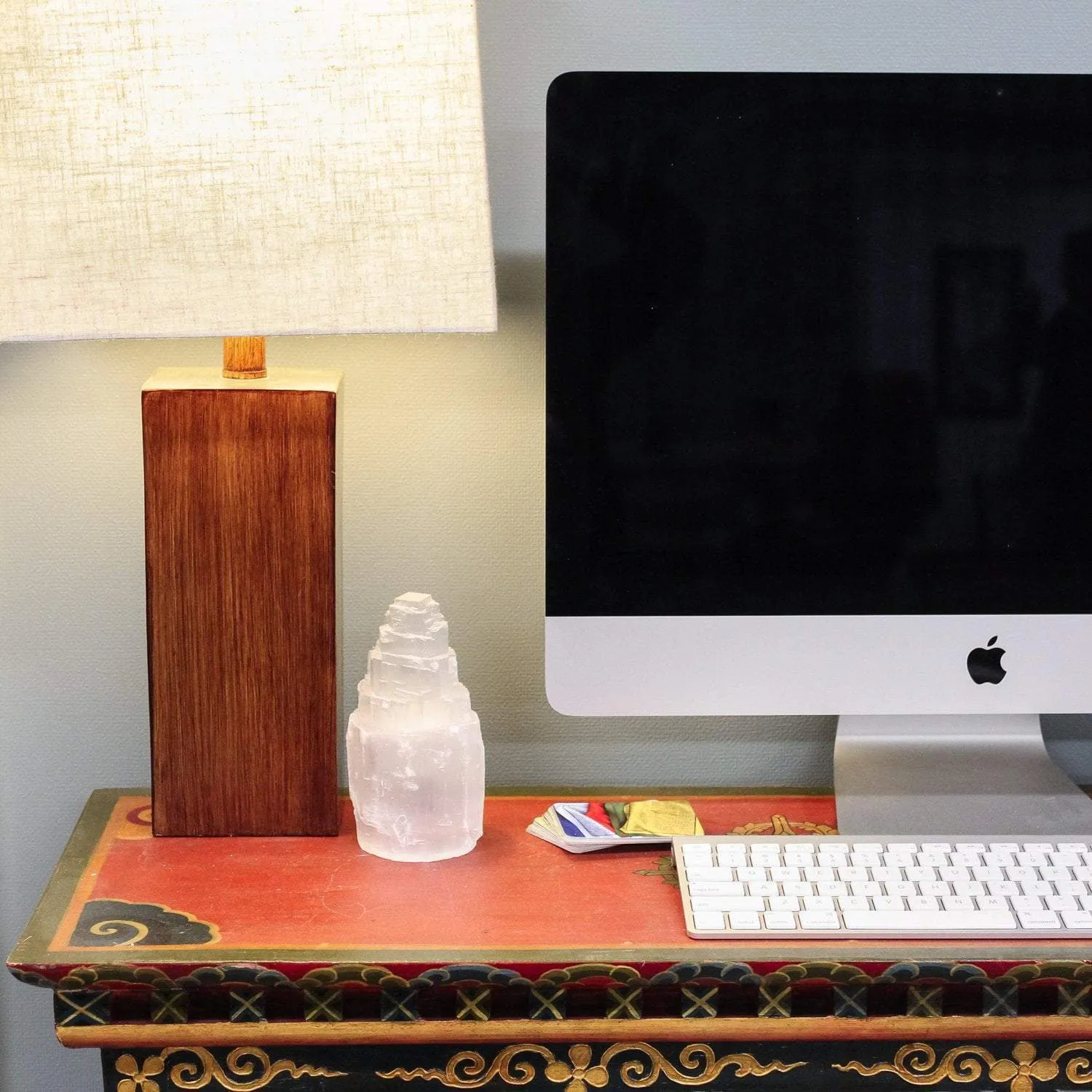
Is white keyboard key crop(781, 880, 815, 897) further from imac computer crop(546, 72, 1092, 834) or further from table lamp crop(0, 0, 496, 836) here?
table lamp crop(0, 0, 496, 836)

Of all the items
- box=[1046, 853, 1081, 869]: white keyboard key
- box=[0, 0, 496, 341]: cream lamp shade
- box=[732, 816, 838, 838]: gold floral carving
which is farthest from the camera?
box=[732, 816, 838, 838]: gold floral carving

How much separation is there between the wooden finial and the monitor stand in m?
0.53

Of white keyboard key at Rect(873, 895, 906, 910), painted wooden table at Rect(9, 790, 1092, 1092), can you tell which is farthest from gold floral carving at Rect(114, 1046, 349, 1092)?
white keyboard key at Rect(873, 895, 906, 910)

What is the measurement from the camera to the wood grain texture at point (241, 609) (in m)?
0.96

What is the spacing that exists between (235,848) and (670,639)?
359 millimetres

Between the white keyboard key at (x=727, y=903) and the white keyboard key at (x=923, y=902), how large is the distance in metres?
0.10

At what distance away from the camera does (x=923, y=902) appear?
2.88ft

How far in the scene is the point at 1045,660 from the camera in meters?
0.99

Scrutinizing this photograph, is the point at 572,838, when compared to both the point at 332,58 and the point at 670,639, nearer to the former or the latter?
the point at 670,639

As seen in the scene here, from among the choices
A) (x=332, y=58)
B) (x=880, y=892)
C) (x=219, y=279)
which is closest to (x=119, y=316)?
(x=219, y=279)

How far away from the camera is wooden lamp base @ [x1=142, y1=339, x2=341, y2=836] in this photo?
96 centimetres

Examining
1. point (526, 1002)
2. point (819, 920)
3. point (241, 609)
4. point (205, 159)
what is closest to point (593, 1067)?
point (526, 1002)

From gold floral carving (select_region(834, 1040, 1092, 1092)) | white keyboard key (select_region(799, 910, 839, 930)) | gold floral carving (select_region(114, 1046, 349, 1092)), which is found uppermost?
white keyboard key (select_region(799, 910, 839, 930))

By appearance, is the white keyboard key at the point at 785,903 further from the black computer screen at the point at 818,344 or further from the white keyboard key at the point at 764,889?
the black computer screen at the point at 818,344
